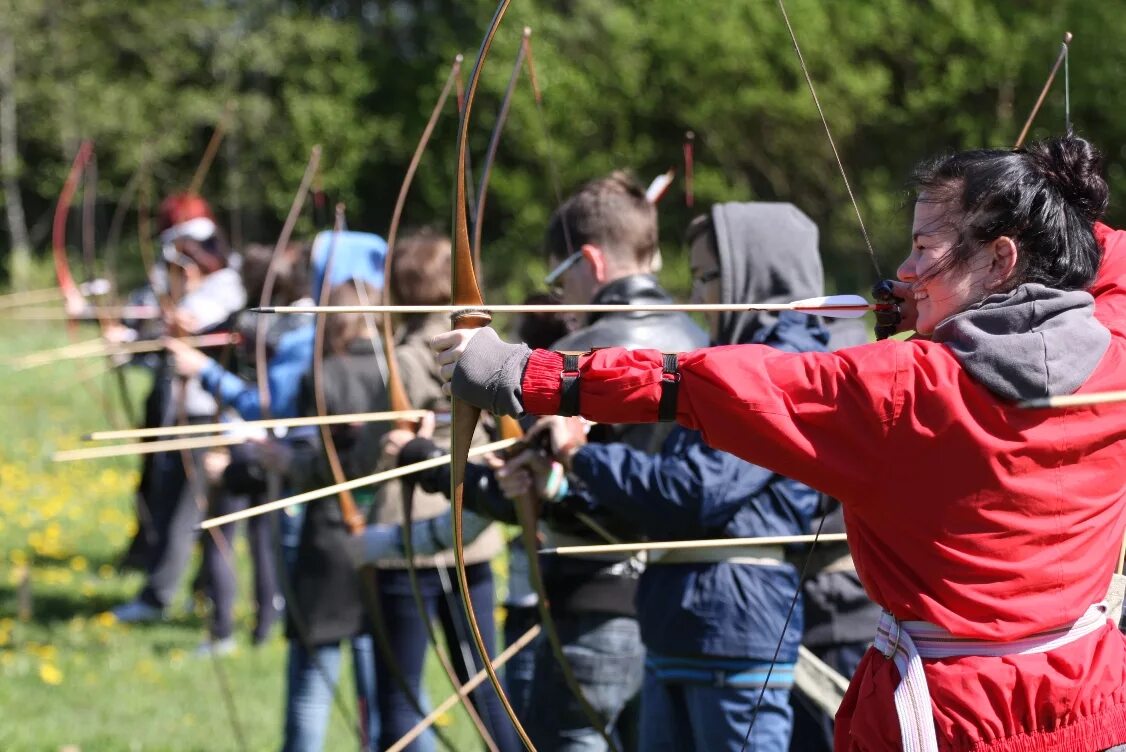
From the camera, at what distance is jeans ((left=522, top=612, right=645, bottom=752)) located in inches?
105

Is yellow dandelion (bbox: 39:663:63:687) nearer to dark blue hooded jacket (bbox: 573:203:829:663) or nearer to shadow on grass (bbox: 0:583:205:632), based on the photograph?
shadow on grass (bbox: 0:583:205:632)

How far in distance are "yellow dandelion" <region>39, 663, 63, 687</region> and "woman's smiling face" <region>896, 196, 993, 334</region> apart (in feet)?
12.9

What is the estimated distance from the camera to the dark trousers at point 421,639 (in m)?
3.32

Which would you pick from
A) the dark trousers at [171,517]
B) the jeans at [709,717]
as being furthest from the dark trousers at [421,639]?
the dark trousers at [171,517]

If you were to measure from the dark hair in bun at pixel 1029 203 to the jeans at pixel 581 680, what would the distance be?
1277 millimetres

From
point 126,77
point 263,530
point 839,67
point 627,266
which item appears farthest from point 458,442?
point 126,77

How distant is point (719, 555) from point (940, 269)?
91cm

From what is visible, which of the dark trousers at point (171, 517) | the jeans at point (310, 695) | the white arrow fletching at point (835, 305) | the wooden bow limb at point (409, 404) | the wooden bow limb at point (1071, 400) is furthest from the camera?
the dark trousers at point (171, 517)

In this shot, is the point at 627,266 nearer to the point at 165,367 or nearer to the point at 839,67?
the point at 165,367

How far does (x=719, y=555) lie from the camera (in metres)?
2.43

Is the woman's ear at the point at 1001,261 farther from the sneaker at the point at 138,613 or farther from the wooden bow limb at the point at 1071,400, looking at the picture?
the sneaker at the point at 138,613

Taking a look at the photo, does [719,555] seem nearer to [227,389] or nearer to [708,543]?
[708,543]

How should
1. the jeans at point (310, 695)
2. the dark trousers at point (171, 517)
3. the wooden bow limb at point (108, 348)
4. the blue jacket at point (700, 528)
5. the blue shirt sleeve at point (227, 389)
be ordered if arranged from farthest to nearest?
the dark trousers at point (171, 517) → the blue shirt sleeve at point (227, 389) → the wooden bow limb at point (108, 348) → the jeans at point (310, 695) → the blue jacket at point (700, 528)

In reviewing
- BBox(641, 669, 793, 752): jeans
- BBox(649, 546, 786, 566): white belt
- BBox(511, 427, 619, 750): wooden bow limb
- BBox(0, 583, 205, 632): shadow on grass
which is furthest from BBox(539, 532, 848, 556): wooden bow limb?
BBox(0, 583, 205, 632): shadow on grass
